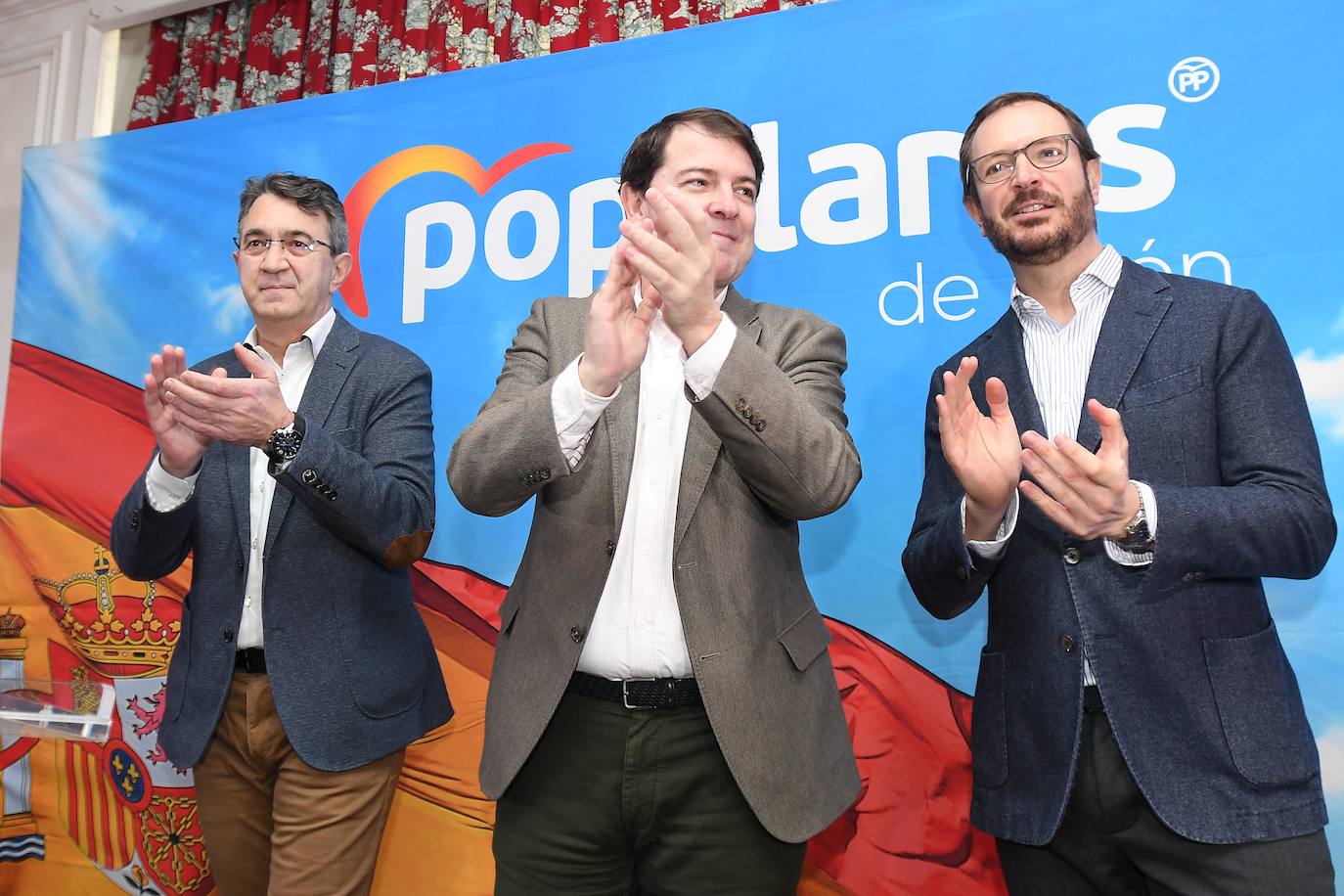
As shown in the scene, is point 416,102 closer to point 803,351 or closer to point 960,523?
point 803,351

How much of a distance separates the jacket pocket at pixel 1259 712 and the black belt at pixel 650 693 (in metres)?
0.73

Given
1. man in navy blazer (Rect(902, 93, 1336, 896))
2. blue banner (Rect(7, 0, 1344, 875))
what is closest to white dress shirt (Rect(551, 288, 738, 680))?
man in navy blazer (Rect(902, 93, 1336, 896))

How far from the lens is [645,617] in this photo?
1.53 metres

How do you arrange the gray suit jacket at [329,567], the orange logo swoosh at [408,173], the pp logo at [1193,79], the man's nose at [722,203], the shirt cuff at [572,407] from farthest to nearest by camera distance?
the orange logo swoosh at [408,173] → the pp logo at [1193,79] → the gray suit jacket at [329,567] → the man's nose at [722,203] → the shirt cuff at [572,407]

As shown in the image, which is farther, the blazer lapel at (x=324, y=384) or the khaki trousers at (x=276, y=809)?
the blazer lapel at (x=324, y=384)

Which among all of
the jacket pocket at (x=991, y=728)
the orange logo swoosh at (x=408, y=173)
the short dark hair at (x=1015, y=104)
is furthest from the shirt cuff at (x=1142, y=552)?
the orange logo swoosh at (x=408, y=173)

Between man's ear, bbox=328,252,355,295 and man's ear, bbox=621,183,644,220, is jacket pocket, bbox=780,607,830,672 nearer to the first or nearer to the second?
man's ear, bbox=621,183,644,220

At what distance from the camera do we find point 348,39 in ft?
Answer: 13.4

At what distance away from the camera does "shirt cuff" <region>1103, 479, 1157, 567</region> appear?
1361mm

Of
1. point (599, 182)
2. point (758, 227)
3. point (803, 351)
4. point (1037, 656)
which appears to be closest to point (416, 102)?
point (599, 182)

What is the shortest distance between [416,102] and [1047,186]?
220 centimetres

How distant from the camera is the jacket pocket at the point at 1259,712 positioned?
1.41 meters

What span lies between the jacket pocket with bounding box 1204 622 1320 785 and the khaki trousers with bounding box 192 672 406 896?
1456mm

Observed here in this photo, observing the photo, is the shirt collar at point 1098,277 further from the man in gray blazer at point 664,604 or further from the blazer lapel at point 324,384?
the blazer lapel at point 324,384
